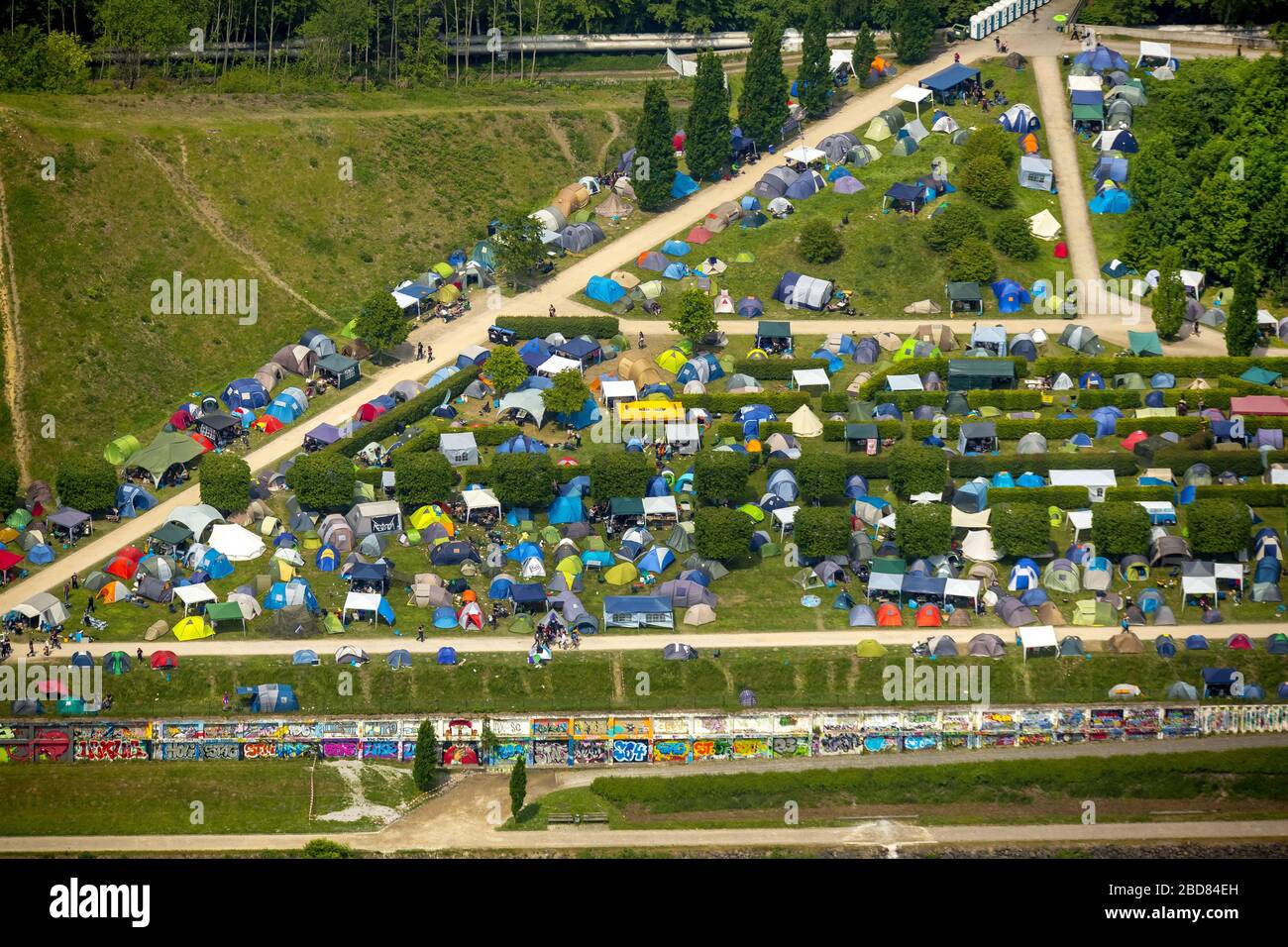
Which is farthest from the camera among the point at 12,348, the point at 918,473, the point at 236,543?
the point at 12,348

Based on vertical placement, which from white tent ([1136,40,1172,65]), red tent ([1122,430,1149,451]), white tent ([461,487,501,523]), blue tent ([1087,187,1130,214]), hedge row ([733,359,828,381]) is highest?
white tent ([1136,40,1172,65])

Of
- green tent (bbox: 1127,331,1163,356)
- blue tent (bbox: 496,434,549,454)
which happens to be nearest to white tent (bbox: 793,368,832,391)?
blue tent (bbox: 496,434,549,454)

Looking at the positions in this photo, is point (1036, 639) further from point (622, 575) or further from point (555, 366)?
point (555, 366)

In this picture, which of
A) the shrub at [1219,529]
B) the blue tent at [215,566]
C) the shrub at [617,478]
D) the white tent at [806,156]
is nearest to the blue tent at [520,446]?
the shrub at [617,478]

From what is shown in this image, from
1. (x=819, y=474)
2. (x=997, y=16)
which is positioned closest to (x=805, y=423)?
(x=819, y=474)

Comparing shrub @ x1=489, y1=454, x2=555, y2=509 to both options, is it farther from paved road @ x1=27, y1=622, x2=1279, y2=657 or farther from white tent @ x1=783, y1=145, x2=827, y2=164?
white tent @ x1=783, y1=145, x2=827, y2=164

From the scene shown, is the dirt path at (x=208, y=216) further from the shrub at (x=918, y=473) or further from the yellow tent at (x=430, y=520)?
the shrub at (x=918, y=473)
